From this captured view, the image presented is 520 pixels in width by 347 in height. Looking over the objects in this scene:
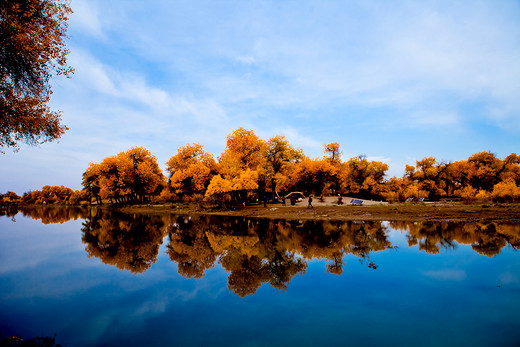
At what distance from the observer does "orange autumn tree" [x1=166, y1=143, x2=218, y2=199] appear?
56719 mm

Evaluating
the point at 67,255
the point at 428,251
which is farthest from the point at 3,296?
the point at 428,251

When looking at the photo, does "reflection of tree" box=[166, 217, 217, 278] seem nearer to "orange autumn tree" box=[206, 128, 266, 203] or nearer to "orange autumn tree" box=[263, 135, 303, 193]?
"orange autumn tree" box=[206, 128, 266, 203]

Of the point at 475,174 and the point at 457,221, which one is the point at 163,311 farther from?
the point at 475,174

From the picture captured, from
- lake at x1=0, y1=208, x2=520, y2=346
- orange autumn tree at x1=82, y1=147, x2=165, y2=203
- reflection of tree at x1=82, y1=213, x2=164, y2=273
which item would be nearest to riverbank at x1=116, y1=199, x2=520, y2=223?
lake at x1=0, y1=208, x2=520, y2=346

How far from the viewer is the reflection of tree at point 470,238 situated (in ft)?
55.0

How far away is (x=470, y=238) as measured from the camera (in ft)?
64.4

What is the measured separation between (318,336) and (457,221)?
99.2 feet

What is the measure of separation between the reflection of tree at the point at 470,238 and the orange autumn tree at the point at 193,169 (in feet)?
138

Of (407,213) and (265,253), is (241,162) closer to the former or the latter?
(407,213)

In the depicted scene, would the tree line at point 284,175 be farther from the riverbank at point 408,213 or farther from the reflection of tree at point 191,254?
the reflection of tree at point 191,254

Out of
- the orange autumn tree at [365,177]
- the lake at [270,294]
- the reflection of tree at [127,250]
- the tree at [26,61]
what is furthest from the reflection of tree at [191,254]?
the orange autumn tree at [365,177]

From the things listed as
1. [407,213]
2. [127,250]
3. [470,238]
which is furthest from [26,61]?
[407,213]

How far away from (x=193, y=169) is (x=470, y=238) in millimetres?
48247

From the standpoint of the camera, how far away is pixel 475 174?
60406 millimetres
